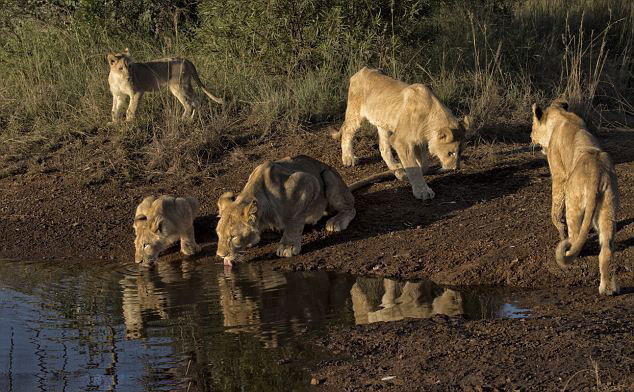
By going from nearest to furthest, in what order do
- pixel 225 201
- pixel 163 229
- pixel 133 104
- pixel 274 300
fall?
pixel 274 300 → pixel 225 201 → pixel 163 229 → pixel 133 104

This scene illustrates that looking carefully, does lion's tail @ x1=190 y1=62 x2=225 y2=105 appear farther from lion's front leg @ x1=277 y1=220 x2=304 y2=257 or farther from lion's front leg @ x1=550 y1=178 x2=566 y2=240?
lion's front leg @ x1=550 y1=178 x2=566 y2=240

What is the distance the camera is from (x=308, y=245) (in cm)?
880

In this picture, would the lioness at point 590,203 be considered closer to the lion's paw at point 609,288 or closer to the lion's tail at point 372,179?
the lion's paw at point 609,288

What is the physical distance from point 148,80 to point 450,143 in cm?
402

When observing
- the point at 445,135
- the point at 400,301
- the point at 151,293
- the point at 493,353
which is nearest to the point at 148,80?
the point at 445,135

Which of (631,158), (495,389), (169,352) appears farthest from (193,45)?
(495,389)

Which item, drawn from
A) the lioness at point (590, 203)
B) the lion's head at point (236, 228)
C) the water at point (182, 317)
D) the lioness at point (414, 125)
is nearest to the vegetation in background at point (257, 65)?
the lioness at point (414, 125)

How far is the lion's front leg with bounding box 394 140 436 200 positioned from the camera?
373 inches

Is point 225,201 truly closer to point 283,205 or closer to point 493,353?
point 283,205

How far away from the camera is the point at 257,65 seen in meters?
12.8

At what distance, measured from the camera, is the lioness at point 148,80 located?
38.5 ft

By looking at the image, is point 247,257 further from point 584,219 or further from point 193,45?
point 193,45

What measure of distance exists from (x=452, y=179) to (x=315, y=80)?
8.89ft

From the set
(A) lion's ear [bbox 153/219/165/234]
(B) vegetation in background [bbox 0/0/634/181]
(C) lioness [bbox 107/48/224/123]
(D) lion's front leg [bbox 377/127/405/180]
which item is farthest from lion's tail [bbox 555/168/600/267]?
(C) lioness [bbox 107/48/224/123]
